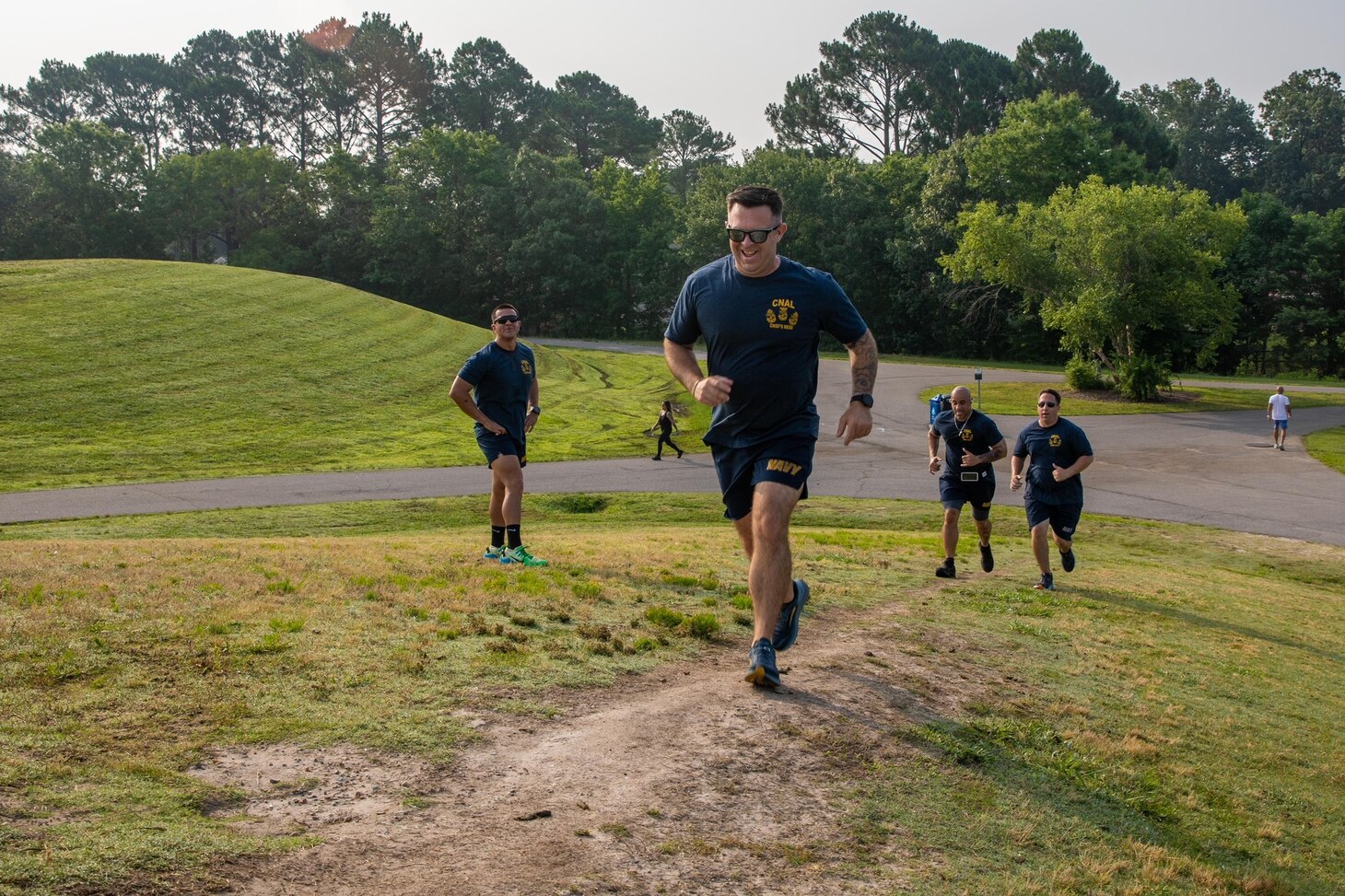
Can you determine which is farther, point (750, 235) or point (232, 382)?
point (232, 382)

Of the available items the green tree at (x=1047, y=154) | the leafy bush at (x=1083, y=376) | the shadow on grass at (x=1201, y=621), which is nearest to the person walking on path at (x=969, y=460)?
the shadow on grass at (x=1201, y=621)

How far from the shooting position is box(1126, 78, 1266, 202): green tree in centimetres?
10725

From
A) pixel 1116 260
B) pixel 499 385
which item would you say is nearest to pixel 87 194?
pixel 1116 260

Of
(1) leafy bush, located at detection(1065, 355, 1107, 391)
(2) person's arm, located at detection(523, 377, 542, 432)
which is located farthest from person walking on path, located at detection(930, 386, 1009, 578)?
(1) leafy bush, located at detection(1065, 355, 1107, 391)

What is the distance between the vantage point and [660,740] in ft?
16.4

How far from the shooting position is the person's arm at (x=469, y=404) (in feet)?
33.7

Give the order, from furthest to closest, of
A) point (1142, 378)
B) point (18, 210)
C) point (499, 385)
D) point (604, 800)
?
point (18, 210) → point (1142, 378) → point (499, 385) → point (604, 800)

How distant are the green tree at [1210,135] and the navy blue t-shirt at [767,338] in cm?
10945

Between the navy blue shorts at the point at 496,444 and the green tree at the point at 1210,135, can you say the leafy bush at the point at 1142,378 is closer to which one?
the navy blue shorts at the point at 496,444

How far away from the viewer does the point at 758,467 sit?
5.89m

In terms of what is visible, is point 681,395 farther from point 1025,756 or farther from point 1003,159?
point 1025,756

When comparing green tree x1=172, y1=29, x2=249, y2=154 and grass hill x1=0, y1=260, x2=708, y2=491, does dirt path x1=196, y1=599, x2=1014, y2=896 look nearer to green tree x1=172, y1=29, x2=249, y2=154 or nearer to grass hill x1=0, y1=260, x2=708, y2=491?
grass hill x1=0, y1=260, x2=708, y2=491

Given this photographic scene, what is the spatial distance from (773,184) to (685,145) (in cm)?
5856

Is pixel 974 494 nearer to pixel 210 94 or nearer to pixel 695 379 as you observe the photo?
pixel 695 379
